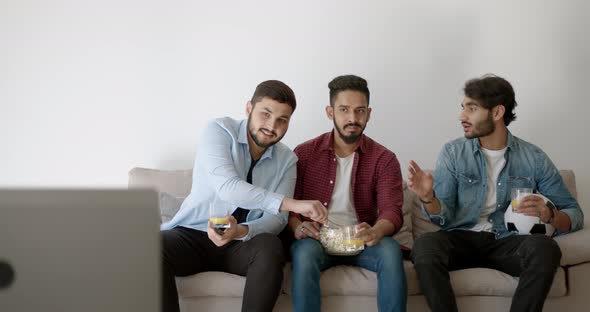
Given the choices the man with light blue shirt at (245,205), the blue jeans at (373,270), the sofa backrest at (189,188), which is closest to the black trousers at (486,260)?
the blue jeans at (373,270)

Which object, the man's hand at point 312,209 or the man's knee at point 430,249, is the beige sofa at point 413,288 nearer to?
the man's knee at point 430,249

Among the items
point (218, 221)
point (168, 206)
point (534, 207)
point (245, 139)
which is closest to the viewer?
point (218, 221)

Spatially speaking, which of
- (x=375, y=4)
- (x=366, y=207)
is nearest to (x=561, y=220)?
(x=366, y=207)

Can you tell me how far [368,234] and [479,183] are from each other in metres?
0.60

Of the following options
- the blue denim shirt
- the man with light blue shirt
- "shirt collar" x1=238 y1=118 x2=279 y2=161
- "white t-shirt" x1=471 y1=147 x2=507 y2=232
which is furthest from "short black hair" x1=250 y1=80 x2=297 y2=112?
"white t-shirt" x1=471 y1=147 x2=507 y2=232

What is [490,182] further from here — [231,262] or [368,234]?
[231,262]

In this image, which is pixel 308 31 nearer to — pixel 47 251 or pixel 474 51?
pixel 474 51

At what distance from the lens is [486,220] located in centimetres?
295

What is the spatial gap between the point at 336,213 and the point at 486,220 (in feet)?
2.11

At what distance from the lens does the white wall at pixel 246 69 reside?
3578 millimetres

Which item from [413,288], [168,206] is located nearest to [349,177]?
[413,288]

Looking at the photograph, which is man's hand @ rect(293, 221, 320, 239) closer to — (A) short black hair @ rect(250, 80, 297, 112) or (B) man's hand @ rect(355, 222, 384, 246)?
(B) man's hand @ rect(355, 222, 384, 246)

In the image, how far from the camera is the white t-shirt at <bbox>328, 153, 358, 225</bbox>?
2.90m

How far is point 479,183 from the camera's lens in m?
2.94
